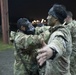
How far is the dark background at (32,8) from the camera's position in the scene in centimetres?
2012

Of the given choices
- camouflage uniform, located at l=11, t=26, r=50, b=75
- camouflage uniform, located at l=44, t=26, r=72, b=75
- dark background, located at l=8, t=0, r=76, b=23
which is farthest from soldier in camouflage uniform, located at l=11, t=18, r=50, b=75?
A: dark background, located at l=8, t=0, r=76, b=23

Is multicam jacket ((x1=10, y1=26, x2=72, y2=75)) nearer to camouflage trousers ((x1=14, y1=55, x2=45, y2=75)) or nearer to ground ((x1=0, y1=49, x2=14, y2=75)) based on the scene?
camouflage trousers ((x1=14, y1=55, x2=45, y2=75))

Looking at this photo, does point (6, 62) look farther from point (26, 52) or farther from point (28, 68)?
point (26, 52)

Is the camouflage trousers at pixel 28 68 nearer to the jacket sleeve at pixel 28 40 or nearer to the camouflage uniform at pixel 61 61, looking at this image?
the jacket sleeve at pixel 28 40

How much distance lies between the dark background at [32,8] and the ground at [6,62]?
7.15 m

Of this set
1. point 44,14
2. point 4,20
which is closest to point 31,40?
point 4,20

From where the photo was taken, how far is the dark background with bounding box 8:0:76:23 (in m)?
20.1

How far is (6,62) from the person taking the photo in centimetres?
1127

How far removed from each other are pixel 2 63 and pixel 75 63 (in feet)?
18.5

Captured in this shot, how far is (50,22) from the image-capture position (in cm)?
408

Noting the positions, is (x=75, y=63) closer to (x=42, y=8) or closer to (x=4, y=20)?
(x=4, y=20)

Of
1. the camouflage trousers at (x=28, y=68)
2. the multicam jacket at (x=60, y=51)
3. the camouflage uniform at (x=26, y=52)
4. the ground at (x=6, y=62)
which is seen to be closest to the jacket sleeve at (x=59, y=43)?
the multicam jacket at (x=60, y=51)

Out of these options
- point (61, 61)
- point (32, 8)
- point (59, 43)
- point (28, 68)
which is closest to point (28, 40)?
point (61, 61)

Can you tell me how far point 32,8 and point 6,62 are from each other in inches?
375
